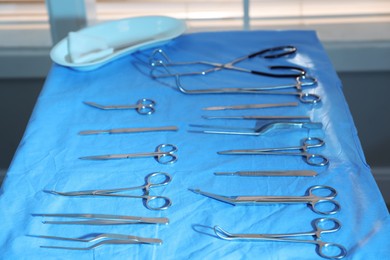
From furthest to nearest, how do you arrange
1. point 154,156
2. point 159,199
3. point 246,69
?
1. point 246,69
2. point 154,156
3. point 159,199

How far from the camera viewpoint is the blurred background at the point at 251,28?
1.74 meters

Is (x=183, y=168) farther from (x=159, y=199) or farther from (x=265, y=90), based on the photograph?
(x=265, y=90)

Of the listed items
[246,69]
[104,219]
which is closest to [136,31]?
[246,69]

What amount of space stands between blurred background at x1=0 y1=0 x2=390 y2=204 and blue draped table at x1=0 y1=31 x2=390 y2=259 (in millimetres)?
395

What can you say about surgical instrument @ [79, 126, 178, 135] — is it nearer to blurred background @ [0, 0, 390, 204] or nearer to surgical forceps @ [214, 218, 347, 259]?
surgical forceps @ [214, 218, 347, 259]

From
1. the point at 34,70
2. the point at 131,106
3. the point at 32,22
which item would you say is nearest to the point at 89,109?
the point at 131,106

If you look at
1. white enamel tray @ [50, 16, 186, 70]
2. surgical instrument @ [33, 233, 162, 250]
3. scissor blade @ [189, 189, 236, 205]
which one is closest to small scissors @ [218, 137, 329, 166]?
scissor blade @ [189, 189, 236, 205]

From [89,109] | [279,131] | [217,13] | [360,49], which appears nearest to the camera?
[279,131]

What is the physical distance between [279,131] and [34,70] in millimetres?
937

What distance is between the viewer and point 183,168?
3.42 ft

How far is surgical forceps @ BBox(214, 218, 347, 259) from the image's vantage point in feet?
2.81

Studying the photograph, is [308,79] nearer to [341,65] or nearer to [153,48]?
[153,48]

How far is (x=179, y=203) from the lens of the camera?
964mm

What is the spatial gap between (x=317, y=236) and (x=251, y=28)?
40.5 inches
